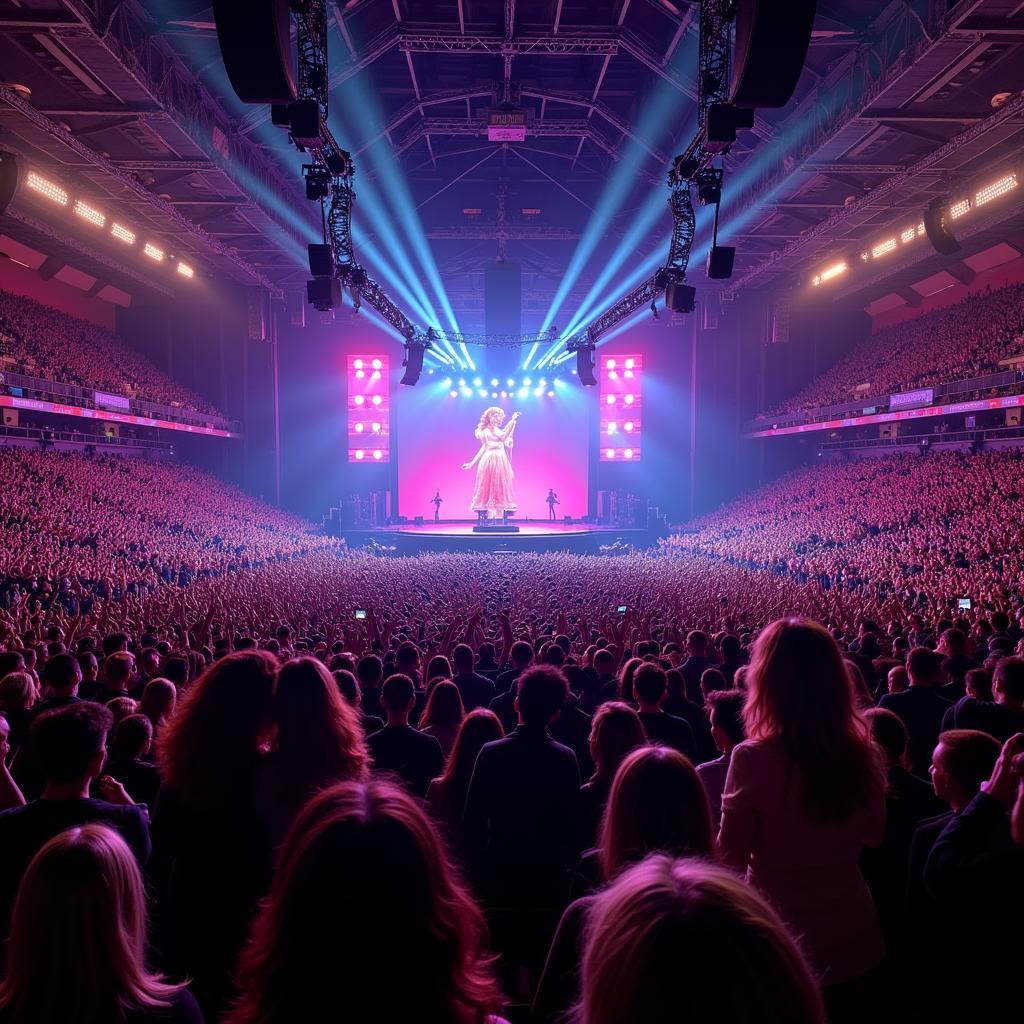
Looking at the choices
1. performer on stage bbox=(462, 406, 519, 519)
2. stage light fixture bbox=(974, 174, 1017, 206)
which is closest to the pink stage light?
performer on stage bbox=(462, 406, 519, 519)

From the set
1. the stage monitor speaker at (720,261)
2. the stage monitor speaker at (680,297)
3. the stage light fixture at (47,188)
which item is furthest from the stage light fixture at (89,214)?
the stage monitor speaker at (720,261)

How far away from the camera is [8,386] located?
22.0 metres

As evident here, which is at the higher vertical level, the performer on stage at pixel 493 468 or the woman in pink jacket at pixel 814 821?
the performer on stage at pixel 493 468

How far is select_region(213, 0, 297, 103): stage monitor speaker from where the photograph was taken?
686 centimetres

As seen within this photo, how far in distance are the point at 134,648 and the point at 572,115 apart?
19.3 metres

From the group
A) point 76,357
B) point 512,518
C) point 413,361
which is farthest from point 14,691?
point 512,518

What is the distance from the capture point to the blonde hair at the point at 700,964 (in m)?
1.03

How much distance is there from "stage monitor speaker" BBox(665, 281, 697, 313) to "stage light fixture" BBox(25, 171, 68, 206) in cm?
1581

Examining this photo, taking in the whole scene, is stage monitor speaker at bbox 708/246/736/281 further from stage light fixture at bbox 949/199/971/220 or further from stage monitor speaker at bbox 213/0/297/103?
stage light fixture at bbox 949/199/971/220

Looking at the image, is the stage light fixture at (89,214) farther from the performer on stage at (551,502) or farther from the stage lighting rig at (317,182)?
the performer on stage at (551,502)

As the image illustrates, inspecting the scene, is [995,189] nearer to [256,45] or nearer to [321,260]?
[321,260]

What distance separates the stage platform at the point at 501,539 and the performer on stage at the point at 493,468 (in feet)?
5.11

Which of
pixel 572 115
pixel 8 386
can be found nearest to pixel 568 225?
pixel 572 115

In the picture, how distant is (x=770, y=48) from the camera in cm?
706
